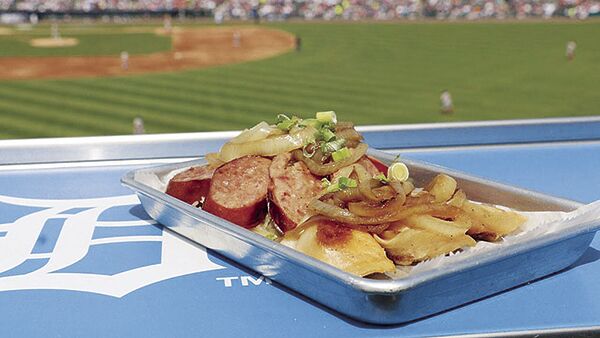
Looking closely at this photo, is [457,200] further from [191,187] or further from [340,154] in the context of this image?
[191,187]

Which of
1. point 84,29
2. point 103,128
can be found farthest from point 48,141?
point 84,29

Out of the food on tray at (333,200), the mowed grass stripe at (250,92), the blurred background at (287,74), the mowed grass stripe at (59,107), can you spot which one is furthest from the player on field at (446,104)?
the food on tray at (333,200)

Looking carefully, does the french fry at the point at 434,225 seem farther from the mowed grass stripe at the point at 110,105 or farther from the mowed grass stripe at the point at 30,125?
the mowed grass stripe at the point at 110,105

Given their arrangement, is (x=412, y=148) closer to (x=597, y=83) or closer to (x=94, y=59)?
Answer: (x=597, y=83)

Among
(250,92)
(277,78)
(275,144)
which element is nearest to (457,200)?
(275,144)

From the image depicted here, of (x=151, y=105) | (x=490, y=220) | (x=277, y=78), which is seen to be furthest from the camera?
(x=277, y=78)

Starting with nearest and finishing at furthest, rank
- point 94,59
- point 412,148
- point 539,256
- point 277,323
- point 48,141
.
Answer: point 277,323 < point 539,256 < point 48,141 < point 412,148 < point 94,59
